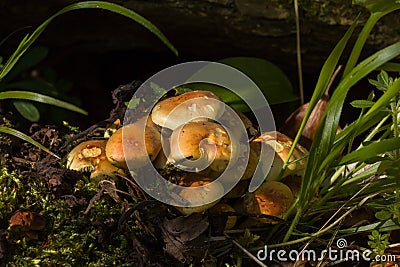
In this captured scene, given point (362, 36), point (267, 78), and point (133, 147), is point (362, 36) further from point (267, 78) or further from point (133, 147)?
point (267, 78)

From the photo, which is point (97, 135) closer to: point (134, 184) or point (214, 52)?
point (134, 184)

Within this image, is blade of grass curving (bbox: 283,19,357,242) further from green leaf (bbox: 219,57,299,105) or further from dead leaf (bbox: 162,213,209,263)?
green leaf (bbox: 219,57,299,105)

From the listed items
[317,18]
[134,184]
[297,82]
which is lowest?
[297,82]

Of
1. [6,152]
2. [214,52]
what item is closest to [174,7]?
[214,52]

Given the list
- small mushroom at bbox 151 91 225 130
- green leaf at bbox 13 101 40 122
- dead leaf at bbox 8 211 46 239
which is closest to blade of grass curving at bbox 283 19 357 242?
small mushroom at bbox 151 91 225 130

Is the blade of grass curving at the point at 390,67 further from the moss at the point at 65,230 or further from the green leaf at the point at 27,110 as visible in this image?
the green leaf at the point at 27,110

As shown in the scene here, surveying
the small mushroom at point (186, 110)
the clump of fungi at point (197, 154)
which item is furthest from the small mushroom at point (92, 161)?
the small mushroom at point (186, 110)

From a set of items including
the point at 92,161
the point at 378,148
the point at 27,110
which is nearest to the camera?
the point at 378,148

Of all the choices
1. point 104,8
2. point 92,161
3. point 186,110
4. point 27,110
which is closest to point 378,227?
point 186,110
